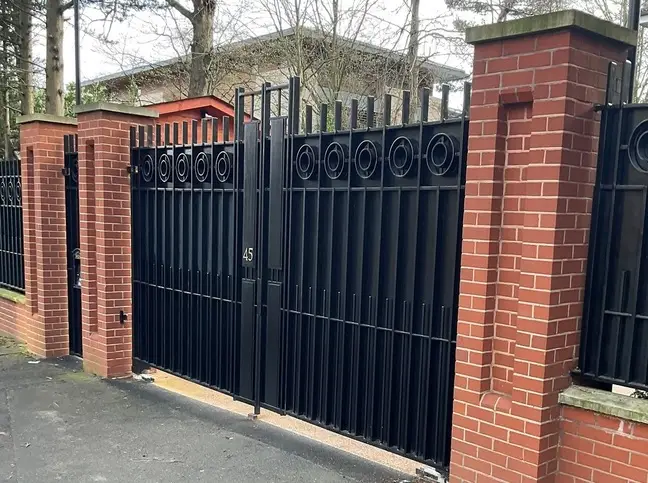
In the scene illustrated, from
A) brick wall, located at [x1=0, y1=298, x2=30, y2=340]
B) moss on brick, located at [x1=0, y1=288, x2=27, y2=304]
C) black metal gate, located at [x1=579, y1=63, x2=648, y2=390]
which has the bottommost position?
brick wall, located at [x1=0, y1=298, x2=30, y2=340]

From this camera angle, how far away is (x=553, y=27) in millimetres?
2611

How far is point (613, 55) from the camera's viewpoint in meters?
2.82

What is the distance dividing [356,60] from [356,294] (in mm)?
11311

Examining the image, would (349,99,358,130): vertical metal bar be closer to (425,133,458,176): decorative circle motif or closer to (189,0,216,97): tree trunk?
(425,133,458,176): decorative circle motif

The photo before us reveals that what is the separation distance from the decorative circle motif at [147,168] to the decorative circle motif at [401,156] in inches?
106

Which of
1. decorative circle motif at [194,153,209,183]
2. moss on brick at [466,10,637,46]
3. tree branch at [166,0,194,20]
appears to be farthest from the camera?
tree branch at [166,0,194,20]

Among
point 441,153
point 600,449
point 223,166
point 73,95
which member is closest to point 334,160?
point 441,153

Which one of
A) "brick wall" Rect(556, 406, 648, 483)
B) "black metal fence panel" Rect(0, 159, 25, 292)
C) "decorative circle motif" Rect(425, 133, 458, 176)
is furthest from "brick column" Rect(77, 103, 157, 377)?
"brick wall" Rect(556, 406, 648, 483)

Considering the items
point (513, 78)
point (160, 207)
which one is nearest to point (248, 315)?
point (160, 207)

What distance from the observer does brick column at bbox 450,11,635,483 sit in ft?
8.76

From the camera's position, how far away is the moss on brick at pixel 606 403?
2.61 metres

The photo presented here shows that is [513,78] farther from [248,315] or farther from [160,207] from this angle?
[160,207]

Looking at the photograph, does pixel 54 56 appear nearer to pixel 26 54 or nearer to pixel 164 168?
pixel 26 54

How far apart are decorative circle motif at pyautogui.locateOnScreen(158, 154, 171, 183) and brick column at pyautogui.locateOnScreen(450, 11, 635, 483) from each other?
305 centimetres
